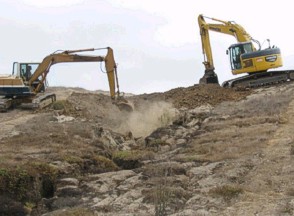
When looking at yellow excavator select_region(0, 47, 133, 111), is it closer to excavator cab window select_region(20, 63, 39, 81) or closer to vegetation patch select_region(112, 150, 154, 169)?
excavator cab window select_region(20, 63, 39, 81)

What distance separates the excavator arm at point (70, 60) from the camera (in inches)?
1073

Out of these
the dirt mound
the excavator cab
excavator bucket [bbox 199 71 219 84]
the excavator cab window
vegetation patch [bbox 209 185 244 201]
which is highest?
the excavator cab window

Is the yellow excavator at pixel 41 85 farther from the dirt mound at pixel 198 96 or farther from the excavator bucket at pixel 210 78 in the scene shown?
the excavator bucket at pixel 210 78

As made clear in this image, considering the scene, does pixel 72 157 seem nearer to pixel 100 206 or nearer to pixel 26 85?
pixel 100 206

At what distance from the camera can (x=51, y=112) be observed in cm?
2573

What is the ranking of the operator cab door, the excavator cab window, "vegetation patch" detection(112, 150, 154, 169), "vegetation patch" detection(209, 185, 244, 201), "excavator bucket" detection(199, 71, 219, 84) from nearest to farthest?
"vegetation patch" detection(209, 185, 244, 201)
"vegetation patch" detection(112, 150, 154, 169)
the excavator cab window
the operator cab door
"excavator bucket" detection(199, 71, 219, 84)

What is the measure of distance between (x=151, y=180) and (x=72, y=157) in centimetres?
354

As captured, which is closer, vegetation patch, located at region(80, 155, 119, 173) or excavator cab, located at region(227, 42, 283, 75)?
vegetation patch, located at region(80, 155, 119, 173)

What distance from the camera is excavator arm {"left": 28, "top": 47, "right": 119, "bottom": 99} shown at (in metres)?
27.3

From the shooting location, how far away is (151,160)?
17.9m

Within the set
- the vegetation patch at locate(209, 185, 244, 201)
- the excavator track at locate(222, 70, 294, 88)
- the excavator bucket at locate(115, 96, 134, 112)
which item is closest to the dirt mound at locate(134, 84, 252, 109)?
the excavator track at locate(222, 70, 294, 88)

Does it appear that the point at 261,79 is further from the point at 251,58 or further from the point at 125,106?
the point at 125,106

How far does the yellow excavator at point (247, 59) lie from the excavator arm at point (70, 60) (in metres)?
8.11

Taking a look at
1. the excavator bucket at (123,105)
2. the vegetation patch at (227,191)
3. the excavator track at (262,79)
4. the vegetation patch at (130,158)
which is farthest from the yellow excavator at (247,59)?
the vegetation patch at (227,191)
